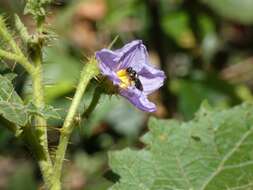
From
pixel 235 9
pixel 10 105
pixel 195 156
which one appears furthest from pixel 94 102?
pixel 235 9

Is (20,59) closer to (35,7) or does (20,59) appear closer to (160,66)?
(35,7)

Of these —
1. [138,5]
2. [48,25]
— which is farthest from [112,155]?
[138,5]

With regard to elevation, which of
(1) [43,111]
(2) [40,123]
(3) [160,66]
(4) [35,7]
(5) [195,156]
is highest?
(4) [35,7]

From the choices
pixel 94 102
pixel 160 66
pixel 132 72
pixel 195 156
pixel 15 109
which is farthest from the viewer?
pixel 160 66

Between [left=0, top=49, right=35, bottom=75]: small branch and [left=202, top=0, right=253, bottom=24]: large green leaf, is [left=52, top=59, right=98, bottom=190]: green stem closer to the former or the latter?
[left=0, top=49, right=35, bottom=75]: small branch

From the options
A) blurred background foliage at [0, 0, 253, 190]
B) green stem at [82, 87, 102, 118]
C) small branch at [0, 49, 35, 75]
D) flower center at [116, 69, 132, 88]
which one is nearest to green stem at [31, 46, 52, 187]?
small branch at [0, 49, 35, 75]

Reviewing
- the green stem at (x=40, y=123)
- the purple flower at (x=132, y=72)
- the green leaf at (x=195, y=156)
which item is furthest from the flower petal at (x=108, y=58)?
the green leaf at (x=195, y=156)

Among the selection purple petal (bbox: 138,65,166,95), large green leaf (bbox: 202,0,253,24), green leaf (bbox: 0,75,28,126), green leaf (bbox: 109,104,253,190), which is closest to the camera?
green leaf (bbox: 0,75,28,126)
